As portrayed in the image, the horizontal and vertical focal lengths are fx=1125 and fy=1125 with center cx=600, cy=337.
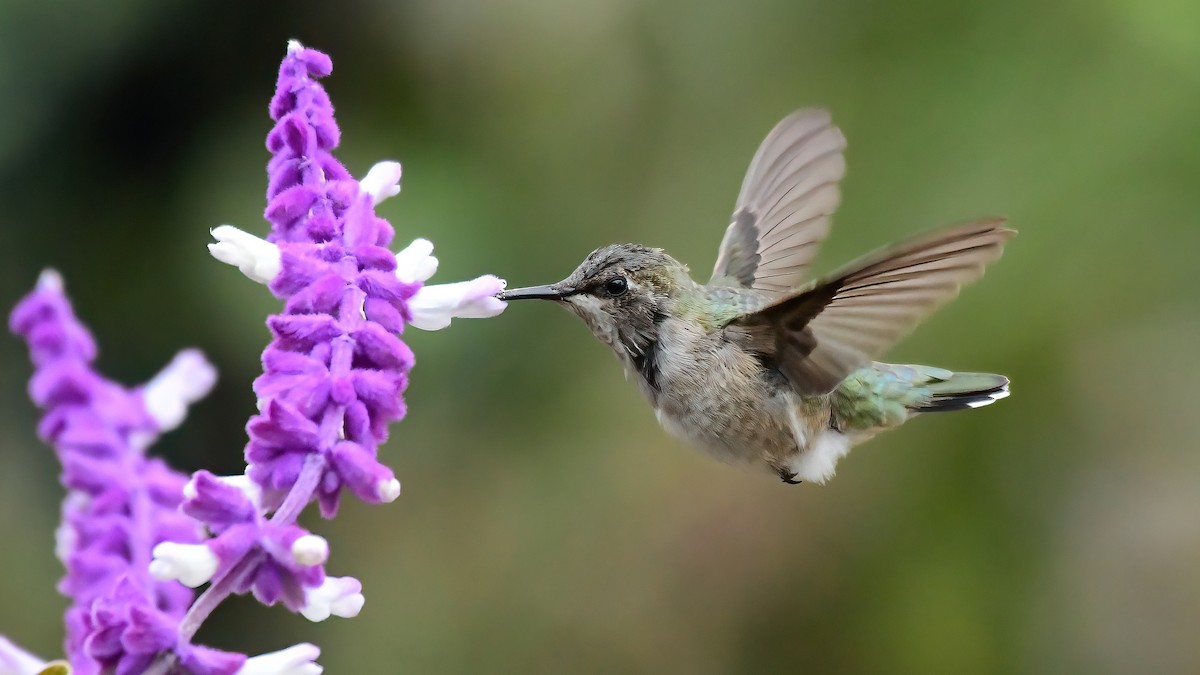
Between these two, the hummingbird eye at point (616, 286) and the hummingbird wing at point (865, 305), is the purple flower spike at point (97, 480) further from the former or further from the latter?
the hummingbird wing at point (865, 305)

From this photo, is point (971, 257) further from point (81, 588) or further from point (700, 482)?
point (700, 482)

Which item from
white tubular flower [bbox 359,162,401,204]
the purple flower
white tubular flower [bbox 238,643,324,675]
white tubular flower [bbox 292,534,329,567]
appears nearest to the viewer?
white tubular flower [bbox 292,534,329,567]

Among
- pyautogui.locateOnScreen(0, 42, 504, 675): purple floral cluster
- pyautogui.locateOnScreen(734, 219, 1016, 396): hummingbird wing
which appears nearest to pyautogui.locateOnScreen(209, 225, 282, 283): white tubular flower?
pyautogui.locateOnScreen(0, 42, 504, 675): purple floral cluster

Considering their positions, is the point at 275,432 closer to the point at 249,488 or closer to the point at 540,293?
the point at 249,488

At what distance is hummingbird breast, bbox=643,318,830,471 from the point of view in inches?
76.3

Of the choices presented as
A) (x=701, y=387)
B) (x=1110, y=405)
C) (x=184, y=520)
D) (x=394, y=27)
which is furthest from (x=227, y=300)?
(x=1110, y=405)

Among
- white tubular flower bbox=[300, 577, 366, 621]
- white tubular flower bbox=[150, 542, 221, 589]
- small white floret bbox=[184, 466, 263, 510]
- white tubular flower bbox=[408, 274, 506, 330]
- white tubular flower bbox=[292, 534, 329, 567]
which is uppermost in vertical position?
white tubular flower bbox=[408, 274, 506, 330]

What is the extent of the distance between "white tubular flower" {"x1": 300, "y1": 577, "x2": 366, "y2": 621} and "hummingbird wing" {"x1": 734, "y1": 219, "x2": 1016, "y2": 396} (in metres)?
0.77

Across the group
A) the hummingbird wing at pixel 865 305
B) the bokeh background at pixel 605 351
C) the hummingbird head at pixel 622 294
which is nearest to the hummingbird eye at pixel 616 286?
the hummingbird head at pixel 622 294

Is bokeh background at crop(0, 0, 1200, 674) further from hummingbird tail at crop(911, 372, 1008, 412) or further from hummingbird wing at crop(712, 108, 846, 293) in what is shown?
hummingbird tail at crop(911, 372, 1008, 412)

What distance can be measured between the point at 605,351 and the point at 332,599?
110 inches

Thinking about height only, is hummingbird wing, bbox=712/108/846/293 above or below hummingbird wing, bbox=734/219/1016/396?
above

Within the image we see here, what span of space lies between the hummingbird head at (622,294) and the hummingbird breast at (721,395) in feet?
0.12

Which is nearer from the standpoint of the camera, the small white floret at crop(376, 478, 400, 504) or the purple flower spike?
the small white floret at crop(376, 478, 400, 504)
